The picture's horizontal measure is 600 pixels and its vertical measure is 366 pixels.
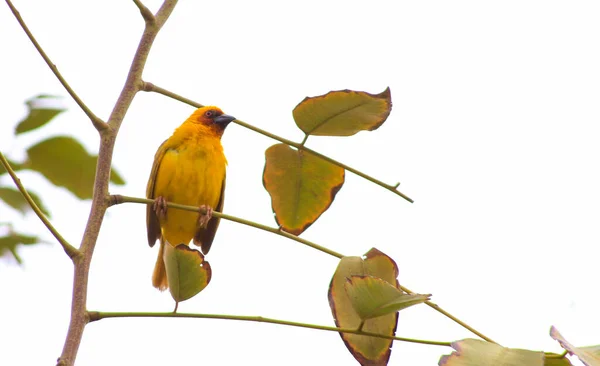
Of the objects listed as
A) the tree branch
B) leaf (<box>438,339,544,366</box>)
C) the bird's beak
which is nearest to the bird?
the bird's beak

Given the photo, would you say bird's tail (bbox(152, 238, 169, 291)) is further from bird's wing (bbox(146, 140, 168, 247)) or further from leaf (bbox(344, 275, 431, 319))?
leaf (bbox(344, 275, 431, 319))

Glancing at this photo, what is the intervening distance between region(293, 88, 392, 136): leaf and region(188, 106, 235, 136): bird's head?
337 centimetres

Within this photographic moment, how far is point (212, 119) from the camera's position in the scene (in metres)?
5.16

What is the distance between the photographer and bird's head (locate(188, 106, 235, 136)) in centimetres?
512

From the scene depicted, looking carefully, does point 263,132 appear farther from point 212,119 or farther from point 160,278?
point 212,119

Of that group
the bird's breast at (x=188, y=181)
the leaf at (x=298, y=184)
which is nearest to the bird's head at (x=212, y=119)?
the bird's breast at (x=188, y=181)

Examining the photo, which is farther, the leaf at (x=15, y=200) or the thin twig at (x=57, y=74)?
the leaf at (x=15, y=200)

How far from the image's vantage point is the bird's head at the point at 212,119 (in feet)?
16.8

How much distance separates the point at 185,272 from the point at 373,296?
385mm

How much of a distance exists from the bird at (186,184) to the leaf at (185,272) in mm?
2779

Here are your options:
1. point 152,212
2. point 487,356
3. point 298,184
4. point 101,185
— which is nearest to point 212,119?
point 152,212

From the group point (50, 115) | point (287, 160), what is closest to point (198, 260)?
point (287, 160)

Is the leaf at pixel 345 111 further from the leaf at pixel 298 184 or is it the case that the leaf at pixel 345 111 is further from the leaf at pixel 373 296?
the leaf at pixel 373 296

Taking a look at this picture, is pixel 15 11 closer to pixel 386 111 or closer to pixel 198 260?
pixel 198 260
